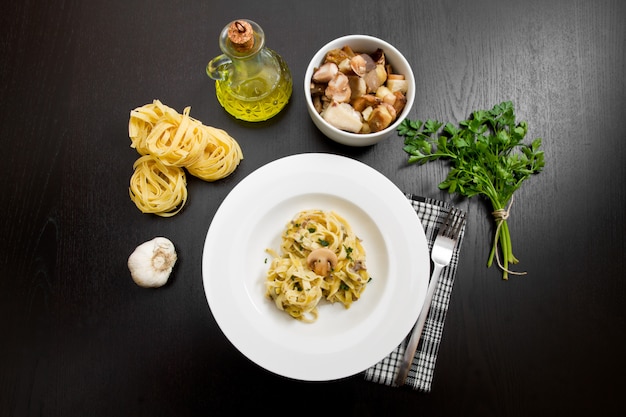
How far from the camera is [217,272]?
166cm

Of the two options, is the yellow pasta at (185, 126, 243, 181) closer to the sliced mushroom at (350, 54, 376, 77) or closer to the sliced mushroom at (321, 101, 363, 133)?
the sliced mushroom at (321, 101, 363, 133)

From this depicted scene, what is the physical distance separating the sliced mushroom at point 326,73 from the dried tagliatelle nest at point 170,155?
0.45 m

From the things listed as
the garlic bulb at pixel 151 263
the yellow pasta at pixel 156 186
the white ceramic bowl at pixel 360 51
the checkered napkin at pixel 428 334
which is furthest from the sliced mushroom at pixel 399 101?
the garlic bulb at pixel 151 263

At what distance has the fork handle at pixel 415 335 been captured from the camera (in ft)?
5.85

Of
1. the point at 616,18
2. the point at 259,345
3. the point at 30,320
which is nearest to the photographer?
the point at 259,345

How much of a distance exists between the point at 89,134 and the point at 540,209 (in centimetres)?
204

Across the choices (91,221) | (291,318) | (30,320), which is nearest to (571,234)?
(291,318)

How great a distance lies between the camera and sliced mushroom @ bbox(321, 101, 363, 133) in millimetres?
1657

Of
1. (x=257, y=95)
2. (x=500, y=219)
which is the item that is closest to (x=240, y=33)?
(x=257, y=95)

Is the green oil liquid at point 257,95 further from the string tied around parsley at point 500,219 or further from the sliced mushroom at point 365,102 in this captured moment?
the string tied around parsley at point 500,219

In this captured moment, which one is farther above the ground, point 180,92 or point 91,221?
point 180,92

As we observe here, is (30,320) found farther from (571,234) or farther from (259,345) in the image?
(571,234)

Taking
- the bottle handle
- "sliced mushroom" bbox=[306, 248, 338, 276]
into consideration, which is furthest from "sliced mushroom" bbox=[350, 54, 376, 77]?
"sliced mushroom" bbox=[306, 248, 338, 276]

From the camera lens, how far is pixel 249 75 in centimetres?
171
